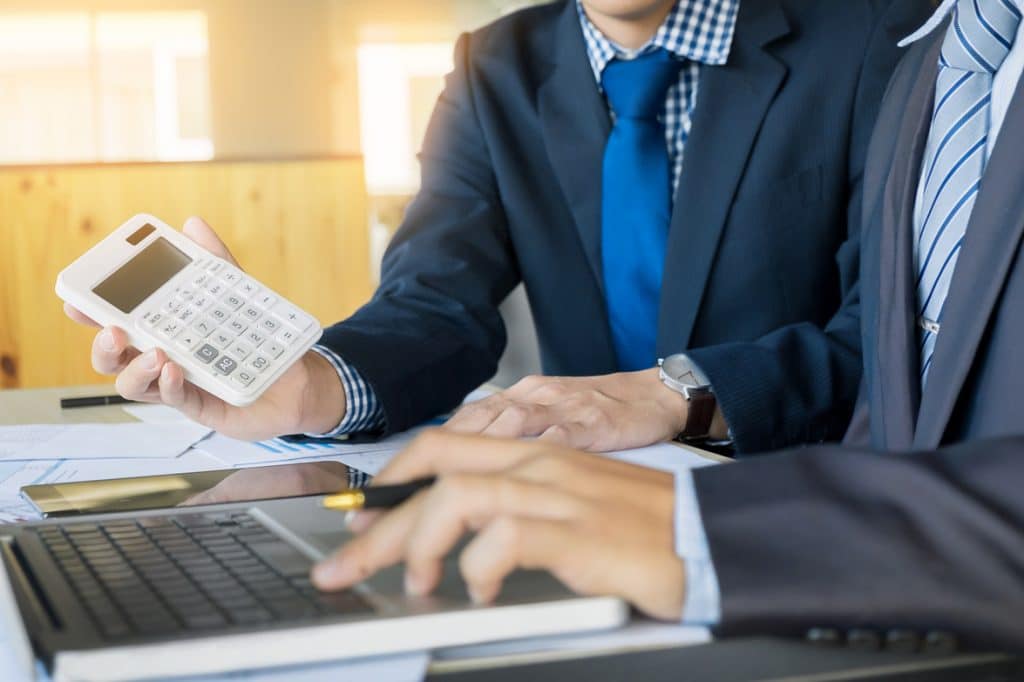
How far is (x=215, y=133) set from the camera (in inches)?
108

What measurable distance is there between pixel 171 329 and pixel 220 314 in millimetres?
43

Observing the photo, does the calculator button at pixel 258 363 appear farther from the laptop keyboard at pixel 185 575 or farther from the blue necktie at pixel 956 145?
the blue necktie at pixel 956 145

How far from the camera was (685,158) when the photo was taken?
1.39m

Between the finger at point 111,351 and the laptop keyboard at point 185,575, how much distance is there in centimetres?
28

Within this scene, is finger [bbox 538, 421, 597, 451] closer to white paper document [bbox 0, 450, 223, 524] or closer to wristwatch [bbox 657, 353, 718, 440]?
wristwatch [bbox 657, 353, 718, 440]

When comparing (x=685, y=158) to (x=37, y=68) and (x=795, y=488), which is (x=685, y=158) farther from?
(x=37, y=68)

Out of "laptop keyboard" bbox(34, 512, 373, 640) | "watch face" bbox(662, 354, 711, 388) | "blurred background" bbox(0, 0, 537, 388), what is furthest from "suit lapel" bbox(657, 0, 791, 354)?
"blurred background" bbox(0, 0, 537, 388)

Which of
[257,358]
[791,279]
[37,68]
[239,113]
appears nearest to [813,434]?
[791,279]

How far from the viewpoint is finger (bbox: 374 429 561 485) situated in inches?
21.5

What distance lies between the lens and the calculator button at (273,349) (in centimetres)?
91

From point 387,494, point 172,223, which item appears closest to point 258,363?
point 387,494

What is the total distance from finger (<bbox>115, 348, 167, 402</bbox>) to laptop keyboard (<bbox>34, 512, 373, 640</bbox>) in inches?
10.2

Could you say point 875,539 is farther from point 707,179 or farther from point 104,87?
point 104,87

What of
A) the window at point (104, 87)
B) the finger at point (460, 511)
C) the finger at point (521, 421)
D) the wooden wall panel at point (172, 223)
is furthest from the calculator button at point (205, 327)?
the window at point (104, 87)
